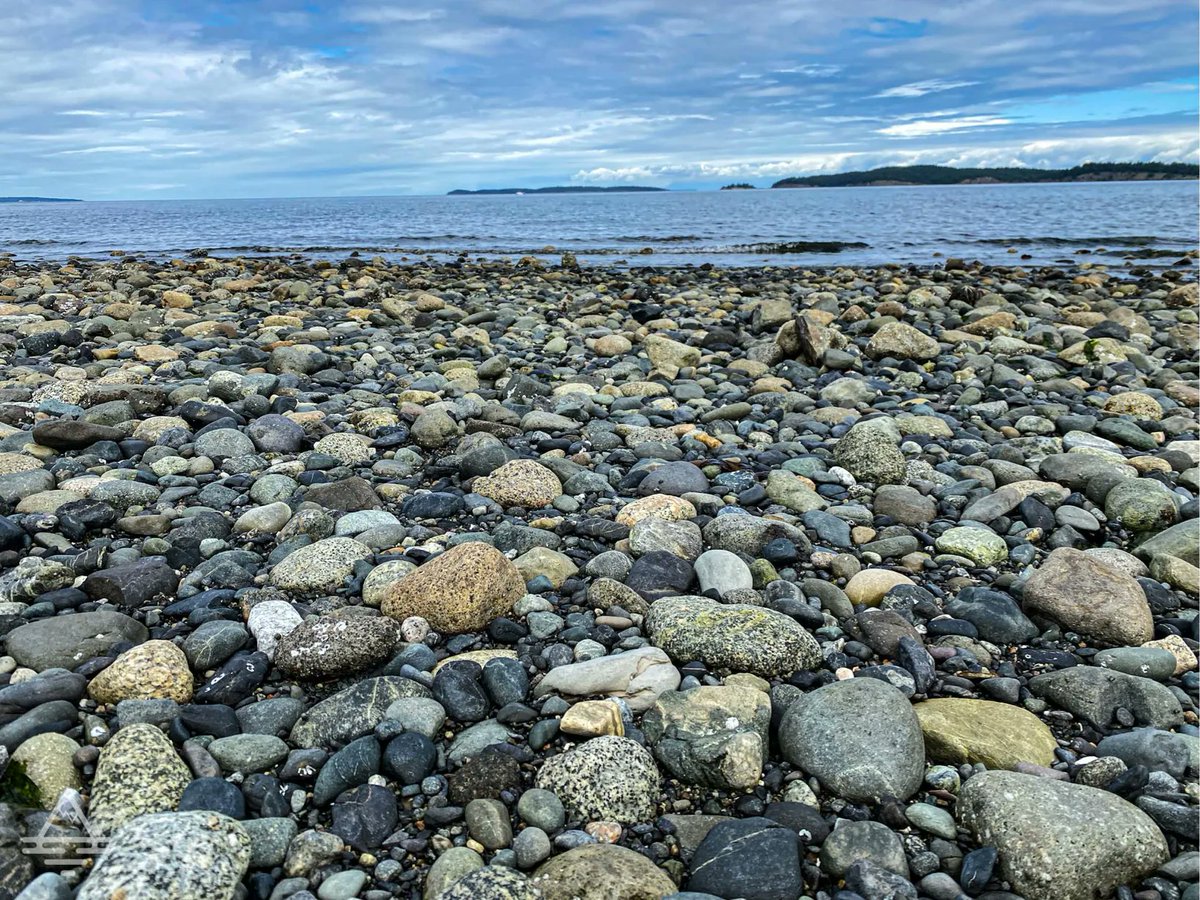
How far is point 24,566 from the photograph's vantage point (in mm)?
3943

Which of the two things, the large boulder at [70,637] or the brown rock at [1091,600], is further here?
the brown rock at [1091,600]

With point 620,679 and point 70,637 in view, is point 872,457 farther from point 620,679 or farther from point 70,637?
point 70,637

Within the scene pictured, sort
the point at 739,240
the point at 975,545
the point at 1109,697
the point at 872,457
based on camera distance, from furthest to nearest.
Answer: the point at 739,240 → the point at 872,457 → the point at 975,545 → the point at 1109,697

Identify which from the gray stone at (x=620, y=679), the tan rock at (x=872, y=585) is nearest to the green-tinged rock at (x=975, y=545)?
the tan rock at (x=872, y=585)

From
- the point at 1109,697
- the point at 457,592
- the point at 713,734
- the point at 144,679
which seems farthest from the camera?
the point at 457,592

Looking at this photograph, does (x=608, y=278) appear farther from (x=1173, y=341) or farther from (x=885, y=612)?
(x=885, y=612)

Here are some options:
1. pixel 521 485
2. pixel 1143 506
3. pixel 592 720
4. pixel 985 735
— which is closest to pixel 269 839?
pixel 592 720

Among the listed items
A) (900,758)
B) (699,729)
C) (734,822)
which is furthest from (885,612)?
A: (734,822)

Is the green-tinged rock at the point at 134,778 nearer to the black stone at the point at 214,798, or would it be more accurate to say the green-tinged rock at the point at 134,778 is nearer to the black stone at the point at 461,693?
the black stone at the point at 214,798

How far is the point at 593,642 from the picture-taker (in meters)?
3.59

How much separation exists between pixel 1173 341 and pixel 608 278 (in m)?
11.9

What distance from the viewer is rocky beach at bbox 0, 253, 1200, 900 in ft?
8.20

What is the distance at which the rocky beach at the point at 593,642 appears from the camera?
250 cm

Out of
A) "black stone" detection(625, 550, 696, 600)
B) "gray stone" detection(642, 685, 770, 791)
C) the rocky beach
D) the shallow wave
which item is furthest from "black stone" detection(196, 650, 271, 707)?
the shallow wave
